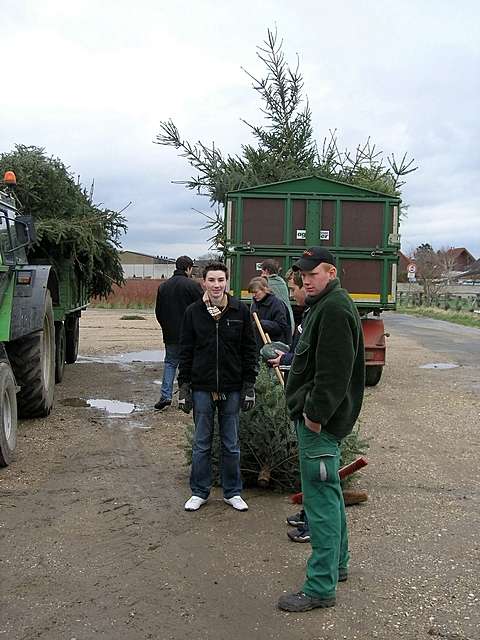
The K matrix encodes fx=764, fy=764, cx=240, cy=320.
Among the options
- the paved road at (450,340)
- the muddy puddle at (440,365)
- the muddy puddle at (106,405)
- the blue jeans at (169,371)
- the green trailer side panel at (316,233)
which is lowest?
the paved road at (450,340)

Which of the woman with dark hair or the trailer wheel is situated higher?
the woman with dark hair

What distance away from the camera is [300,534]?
4.66m

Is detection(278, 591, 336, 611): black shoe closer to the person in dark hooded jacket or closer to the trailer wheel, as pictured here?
the person in dark hooded jacket

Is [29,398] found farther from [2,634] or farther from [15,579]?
[2,634]

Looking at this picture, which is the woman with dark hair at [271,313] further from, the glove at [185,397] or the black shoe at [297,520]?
the black shoe at [297,520]

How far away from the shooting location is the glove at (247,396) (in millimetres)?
5258

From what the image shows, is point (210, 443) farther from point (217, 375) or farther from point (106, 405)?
point (106, 405)

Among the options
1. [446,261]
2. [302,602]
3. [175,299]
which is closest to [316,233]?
[175,299]

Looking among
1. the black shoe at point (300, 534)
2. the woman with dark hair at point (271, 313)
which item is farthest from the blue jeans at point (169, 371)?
the black shoe at point (300, 534)

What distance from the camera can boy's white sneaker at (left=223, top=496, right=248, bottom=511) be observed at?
522cm

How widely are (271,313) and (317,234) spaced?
4.06 m

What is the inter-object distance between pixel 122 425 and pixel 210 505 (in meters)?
3.03

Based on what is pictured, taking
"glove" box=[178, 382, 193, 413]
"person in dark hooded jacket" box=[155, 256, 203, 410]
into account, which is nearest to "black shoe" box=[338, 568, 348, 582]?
"glove" box=[178, 382, 193, 413]

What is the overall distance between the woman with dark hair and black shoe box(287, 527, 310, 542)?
223 cm
